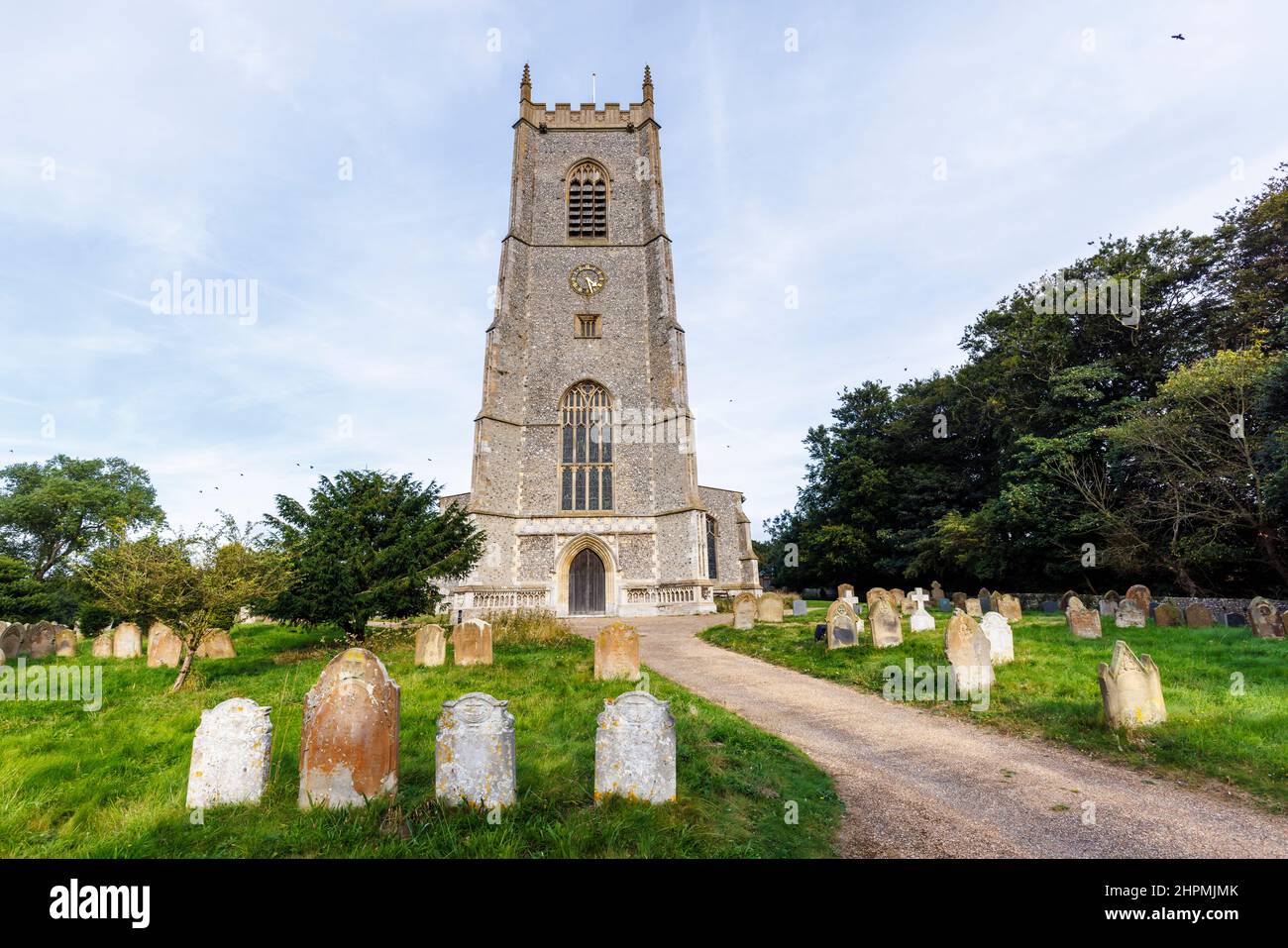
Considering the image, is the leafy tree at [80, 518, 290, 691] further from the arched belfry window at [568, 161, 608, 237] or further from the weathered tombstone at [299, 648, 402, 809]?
the arched belfry window at [568, 161, 608, 237]

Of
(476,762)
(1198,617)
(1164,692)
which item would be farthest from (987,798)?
(1198,617)

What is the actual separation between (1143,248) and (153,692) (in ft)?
105

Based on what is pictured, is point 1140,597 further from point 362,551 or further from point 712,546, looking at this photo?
point 362,551

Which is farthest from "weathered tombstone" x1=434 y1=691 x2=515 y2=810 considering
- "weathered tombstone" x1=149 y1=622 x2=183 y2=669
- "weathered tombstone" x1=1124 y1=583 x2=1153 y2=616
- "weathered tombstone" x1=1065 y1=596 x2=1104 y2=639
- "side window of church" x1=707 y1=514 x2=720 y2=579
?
"side window of church" x1=707 y1=514 x2=720 y2=579

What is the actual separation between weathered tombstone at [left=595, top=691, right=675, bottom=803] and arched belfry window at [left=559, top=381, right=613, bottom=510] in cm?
2081

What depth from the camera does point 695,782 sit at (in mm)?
4531

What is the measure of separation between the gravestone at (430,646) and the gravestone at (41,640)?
9621 millimetres

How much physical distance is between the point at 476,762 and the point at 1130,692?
686 cm

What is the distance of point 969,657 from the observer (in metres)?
8.02

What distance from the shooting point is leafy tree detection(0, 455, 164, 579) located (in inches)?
1241

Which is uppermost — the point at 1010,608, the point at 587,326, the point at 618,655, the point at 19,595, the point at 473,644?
the point at 587,326

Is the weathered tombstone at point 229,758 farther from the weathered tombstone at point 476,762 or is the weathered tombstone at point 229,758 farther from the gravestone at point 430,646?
the gravestone at point 430,646

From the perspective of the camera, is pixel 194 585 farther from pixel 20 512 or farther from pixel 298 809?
pixel 20 512
